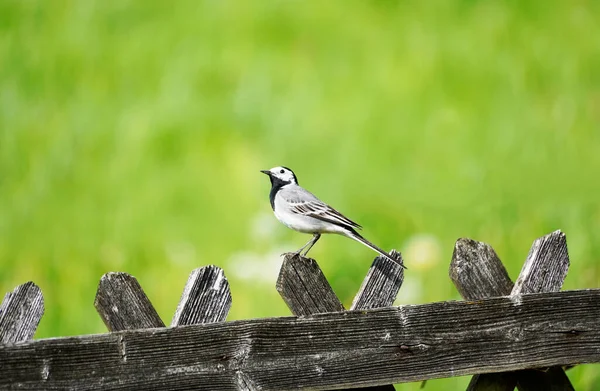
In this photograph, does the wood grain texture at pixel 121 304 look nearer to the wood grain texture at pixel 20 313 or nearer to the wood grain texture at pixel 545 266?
the wood grain texture at pixel 20 313

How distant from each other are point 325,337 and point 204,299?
1.74 ft

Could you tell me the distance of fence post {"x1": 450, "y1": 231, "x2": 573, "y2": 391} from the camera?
374cm

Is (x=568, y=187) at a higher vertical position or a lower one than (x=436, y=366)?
higher

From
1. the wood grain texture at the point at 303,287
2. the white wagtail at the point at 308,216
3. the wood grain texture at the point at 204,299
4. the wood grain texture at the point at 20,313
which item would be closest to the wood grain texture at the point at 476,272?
the wood grain texture at the point at 303,287

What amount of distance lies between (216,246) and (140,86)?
212 centimetres

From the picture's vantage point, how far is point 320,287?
3.40 m

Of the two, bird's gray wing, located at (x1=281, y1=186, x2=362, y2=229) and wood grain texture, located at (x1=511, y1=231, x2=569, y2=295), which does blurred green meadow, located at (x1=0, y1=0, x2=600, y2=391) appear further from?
wood grain texture, located at (x1=511, y1=231, x2=569, y2=295)

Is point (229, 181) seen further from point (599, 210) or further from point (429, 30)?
point (599, 210)

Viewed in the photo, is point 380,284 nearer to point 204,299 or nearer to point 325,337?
point 325,337

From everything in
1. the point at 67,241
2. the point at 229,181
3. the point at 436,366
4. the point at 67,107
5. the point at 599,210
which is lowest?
the point at 436,366

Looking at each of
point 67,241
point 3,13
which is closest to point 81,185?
point 67,241

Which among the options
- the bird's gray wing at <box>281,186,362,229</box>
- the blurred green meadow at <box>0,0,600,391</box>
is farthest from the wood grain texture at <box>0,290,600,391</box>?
the blurred green meadow at <box>0,0,600,391</box>

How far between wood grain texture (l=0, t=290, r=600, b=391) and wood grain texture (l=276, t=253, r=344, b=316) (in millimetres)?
56

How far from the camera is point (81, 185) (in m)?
7.84
